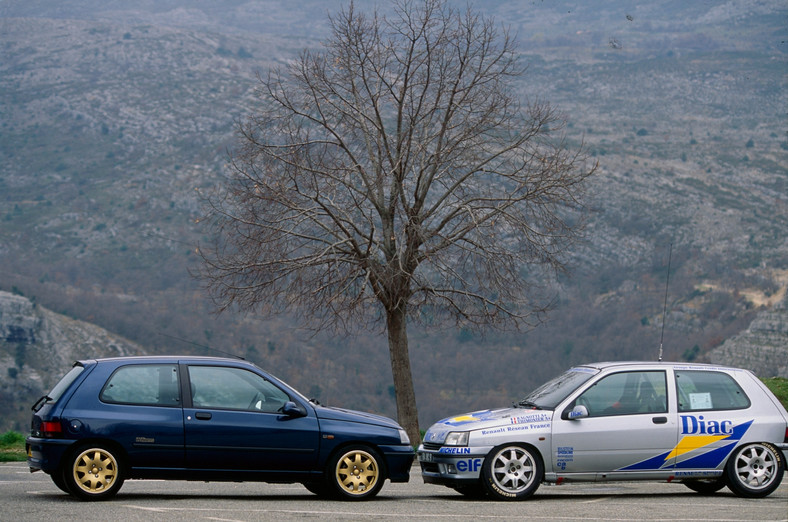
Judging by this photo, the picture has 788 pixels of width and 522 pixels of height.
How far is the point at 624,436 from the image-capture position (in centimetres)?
1062

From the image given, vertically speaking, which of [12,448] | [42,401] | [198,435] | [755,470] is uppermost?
[42,401]

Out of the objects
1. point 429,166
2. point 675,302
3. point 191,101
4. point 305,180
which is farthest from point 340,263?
point 191,101

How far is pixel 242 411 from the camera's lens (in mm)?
10148

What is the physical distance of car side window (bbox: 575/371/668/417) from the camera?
1075 centimetres

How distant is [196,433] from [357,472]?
68.8 inches

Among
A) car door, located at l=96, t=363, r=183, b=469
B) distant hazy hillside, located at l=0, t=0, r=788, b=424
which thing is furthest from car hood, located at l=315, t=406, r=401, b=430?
distant hazy hillside, located at l=0, t=0, r=788, b=424

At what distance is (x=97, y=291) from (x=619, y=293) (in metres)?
59.4

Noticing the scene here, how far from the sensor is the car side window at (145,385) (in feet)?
32.7

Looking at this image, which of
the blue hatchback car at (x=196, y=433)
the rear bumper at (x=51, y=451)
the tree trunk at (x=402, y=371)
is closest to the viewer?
the rear bumper at (x=51, y=451)

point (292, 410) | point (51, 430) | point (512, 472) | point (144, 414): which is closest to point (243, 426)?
point (292, 410)

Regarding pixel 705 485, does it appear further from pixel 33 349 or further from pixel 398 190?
pixel 33 349

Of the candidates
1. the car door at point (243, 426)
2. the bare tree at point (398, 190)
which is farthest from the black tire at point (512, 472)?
the bare tree at point (398, 190)

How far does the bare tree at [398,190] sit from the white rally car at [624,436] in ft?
24.3

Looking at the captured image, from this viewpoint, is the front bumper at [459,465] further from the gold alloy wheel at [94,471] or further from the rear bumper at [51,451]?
the rear bumper at [51,451]
